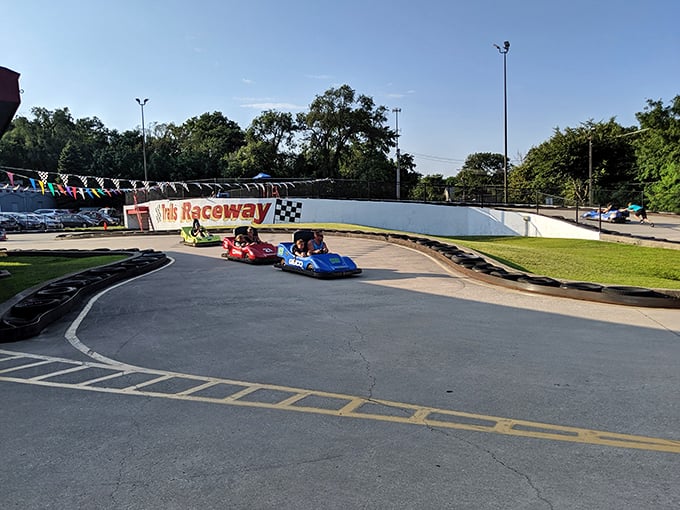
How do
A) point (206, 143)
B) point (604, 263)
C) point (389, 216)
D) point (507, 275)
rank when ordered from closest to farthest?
point (507, 275), point (604, 263), point (389, 216), point (206, 143)

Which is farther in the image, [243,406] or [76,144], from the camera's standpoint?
[76,144]

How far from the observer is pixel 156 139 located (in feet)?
258

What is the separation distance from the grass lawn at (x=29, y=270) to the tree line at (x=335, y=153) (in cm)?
1909

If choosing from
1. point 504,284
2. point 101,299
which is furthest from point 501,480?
→ point 101,299

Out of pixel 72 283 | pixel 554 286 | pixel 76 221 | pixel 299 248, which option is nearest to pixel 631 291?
pixel 554 286

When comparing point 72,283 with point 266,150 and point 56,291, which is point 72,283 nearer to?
point 56,291

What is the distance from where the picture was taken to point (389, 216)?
28141 mm

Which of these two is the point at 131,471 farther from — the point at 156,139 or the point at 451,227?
the point at 156,139

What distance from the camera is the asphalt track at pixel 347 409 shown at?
10.1 feet

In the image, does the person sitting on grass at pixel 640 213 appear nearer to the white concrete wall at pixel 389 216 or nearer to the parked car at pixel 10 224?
the white concrete wall at pixel 389 216

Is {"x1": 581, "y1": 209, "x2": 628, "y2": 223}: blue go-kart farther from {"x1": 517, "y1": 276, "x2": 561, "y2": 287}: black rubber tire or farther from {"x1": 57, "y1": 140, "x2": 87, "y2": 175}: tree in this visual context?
{"x1": 57, "y1": 140, "x2": 87, "y2": 175}: tree

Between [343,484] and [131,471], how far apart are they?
135cm

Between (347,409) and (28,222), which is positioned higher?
(28,222)

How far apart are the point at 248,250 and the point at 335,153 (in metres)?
43.3
